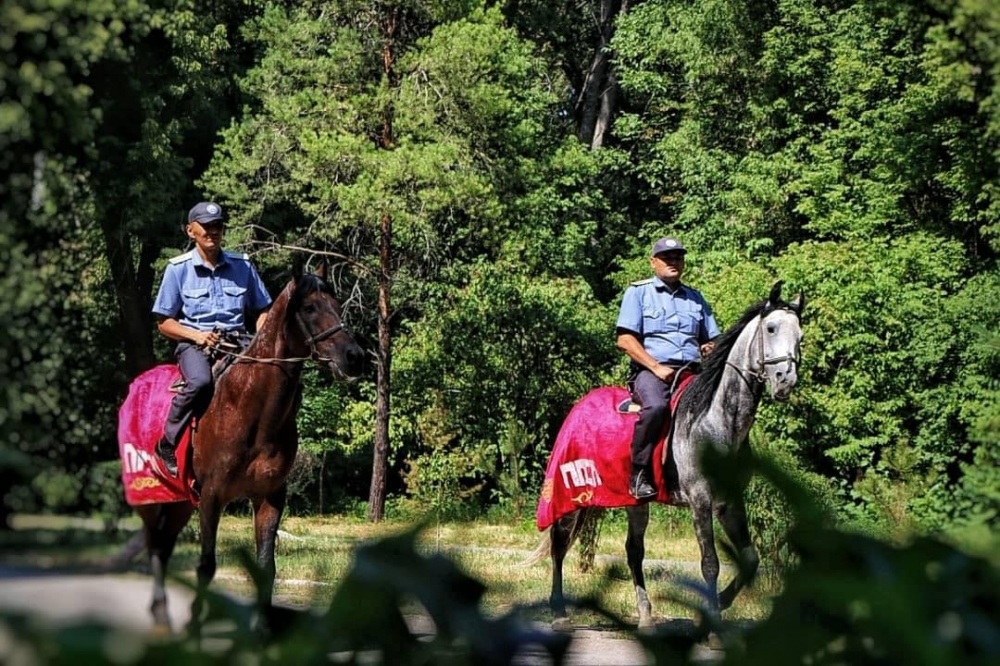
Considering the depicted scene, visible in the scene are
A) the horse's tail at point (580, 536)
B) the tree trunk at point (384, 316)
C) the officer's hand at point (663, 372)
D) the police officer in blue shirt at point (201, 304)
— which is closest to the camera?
the police officer in blue shirt at point (201, 304)

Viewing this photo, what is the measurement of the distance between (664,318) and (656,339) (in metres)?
0.17

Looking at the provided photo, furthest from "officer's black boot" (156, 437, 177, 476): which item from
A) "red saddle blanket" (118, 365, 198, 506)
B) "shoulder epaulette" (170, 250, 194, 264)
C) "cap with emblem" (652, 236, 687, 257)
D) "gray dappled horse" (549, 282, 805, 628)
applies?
"cap with emblem" (652, 236, 687, 257)

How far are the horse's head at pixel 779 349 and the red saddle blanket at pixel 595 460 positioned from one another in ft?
1.82

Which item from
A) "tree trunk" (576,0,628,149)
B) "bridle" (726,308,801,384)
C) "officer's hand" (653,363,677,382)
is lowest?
"officer's hand" (653,363,677,382)

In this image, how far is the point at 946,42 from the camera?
2777mm

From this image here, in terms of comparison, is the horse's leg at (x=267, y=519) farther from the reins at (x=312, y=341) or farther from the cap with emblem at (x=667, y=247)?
the cap with emblem at (x=667, y=247)

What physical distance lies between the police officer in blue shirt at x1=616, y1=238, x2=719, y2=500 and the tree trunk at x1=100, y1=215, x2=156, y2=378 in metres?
6.72

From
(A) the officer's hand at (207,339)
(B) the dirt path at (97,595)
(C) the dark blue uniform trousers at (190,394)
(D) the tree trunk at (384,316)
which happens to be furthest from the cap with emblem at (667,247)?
(D) the tree trunk at (384,316)

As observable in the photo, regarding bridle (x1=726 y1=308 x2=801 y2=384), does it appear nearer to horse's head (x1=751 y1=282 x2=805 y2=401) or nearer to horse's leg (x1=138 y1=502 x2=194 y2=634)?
horse's head (x1=751 y1=282 x2=805 y2=401)

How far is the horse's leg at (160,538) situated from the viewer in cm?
164

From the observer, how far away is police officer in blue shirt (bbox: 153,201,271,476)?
163 inches

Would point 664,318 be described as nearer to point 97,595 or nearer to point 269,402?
point 269,402

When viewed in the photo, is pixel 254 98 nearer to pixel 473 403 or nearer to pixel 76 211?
pixel 76 211

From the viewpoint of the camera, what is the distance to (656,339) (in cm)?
974
